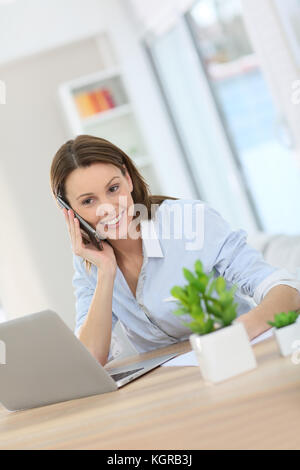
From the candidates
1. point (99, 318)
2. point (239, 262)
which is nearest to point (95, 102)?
point (99, 318)

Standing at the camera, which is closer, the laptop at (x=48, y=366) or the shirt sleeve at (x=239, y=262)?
the laptop at (x=48, y=366)

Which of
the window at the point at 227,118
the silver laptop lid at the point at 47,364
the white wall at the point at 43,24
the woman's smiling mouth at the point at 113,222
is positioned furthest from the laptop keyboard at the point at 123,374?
the white wall at the point at 43,24

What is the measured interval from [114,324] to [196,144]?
3.98 metres

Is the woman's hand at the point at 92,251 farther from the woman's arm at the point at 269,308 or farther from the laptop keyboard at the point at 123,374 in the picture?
the woman's arm at the point at 269,308

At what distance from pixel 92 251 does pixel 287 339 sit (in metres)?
0.91

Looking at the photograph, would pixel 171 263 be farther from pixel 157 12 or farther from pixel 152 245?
pixel 157 12

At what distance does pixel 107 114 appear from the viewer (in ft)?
19.3

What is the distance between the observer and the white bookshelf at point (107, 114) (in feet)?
19.1

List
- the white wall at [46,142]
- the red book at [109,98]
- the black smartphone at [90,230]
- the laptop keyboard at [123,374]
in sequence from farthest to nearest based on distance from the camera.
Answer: the white wall at [46,142] → the red book at [109,98] → the black smartphone at [90,230] → the laptop keyboard at [123,374]

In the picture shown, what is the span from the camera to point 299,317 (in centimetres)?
131

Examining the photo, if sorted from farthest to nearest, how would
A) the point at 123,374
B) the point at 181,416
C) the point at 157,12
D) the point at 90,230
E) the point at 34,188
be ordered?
1. the point at 34,188
2. the point at 157,12
3. the point at 90,230
4. the point at 123,374
5. the point at 181,416

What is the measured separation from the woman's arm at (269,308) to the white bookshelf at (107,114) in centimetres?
433
